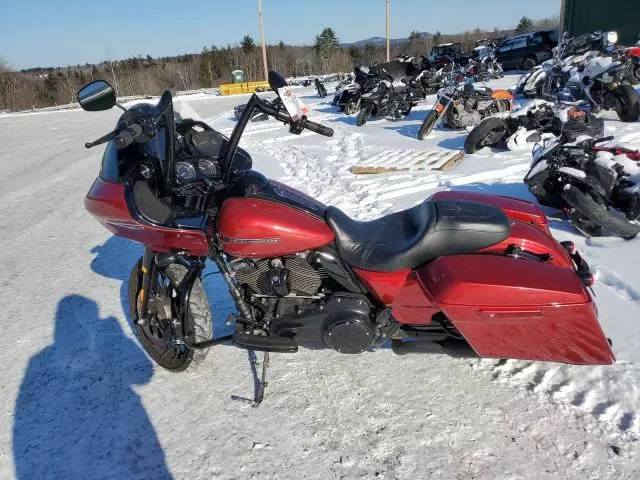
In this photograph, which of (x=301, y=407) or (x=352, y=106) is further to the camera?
(x=352, y=106)

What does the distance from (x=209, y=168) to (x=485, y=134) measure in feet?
18.6

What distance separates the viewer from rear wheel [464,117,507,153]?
23.1ft

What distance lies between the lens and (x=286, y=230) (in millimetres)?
2168

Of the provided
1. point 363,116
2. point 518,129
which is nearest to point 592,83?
point 518,129

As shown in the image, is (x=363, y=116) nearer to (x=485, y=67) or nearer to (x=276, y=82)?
(x=485, y=67)

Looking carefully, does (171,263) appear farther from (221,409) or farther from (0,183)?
(0,183)

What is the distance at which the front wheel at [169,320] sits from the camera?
103 inches

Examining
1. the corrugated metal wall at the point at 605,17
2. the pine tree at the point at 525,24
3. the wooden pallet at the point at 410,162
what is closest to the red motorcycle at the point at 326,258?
the wooden pallet at the point at 410,162

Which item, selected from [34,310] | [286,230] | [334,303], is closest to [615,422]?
[334,303]

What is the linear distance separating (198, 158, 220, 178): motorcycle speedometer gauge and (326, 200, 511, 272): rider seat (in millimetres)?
621

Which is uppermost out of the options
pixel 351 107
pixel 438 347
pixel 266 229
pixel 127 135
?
pixel 127 135

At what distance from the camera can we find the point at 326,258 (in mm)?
2275

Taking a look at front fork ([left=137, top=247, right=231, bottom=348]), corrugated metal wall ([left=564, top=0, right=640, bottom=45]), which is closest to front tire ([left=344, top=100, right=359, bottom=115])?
front fork ([left=137, top=247, right=231, bottom=348])

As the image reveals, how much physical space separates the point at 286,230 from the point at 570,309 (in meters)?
1.26
